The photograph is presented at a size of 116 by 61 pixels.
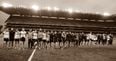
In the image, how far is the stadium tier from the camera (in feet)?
57.5

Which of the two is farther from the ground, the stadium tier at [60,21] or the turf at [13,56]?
the stadium tier at [60,21]

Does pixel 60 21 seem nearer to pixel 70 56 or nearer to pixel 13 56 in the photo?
pixel 70 56

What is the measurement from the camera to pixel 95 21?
68.1 ft

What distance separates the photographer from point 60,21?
63.7 ft

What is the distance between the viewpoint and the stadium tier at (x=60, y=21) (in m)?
17.5

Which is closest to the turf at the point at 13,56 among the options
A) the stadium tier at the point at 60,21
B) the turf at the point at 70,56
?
the turf at the point at 70,56

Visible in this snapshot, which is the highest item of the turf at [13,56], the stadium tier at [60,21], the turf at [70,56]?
the stadium tier at [60,21]

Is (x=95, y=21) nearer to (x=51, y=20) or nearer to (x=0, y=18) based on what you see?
(x=51, y=20)

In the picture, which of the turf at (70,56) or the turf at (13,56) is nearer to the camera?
the turf at (13,56)

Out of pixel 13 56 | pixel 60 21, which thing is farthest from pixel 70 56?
pixel 60 21

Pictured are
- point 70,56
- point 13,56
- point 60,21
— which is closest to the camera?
point 13,56

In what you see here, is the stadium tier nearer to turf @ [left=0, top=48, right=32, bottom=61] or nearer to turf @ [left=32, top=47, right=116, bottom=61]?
turf @ [left=32, top=47, right=116, bottom=61]

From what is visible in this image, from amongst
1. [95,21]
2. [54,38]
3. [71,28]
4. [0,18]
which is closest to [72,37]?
[54,38]

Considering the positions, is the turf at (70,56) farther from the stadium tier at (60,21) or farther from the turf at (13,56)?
the stadium tier at (60,21)
